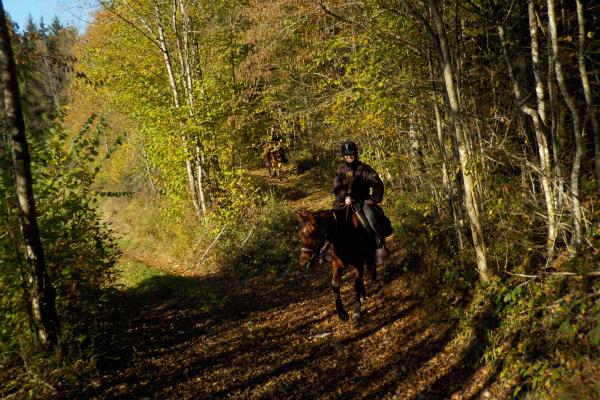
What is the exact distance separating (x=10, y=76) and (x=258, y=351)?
566cm

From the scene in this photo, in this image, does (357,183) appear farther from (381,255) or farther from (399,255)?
(399,255)

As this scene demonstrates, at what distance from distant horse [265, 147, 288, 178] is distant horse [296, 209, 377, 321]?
16159 mm

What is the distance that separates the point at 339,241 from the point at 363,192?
4.66 feet

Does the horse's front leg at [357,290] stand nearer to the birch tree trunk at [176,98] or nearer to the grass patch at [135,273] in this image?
the grass patch at [135,273]

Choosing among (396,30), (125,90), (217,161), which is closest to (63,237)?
(396,30)

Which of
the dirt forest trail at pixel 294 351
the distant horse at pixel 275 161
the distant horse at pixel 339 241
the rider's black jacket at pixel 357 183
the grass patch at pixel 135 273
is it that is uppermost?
the distant horse at pixel 275 161

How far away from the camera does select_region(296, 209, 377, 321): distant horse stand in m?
7.20

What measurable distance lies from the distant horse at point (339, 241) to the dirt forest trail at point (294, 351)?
881 millimetres

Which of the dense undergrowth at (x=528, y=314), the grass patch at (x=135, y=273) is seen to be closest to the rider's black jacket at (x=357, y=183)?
the dense undergrowth at (x=528, y=314)

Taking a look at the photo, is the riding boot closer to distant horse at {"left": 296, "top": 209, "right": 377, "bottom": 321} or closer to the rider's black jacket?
distant horse at {"left": 296, "top": 209, "right": 377, "bottom": 321}

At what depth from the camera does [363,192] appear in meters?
8.83

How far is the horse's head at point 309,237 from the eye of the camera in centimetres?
713

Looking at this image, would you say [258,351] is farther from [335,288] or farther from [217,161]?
[217,161]

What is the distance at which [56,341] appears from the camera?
21.1 ft
